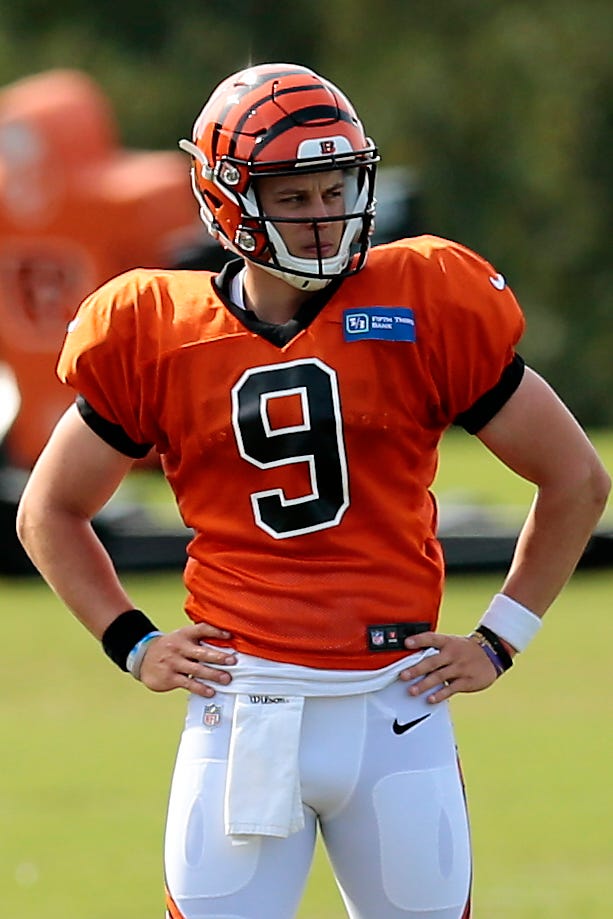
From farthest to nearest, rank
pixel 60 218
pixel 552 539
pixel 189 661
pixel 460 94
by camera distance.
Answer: pixel 460 94 → pixel 60 218 → pixel 552 539 → pixel 189 661

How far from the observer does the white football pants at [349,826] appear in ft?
10.3

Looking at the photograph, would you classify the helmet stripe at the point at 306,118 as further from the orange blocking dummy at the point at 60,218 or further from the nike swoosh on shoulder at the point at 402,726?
the orange blocking dummy at the point at 60,218

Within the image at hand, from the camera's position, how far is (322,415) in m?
3.17

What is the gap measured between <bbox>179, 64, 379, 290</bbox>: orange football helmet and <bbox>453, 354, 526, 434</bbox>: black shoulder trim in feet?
0.94

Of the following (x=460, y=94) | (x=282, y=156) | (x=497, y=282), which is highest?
(x=282, y=156)

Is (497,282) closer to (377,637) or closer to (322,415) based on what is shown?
(322,415)

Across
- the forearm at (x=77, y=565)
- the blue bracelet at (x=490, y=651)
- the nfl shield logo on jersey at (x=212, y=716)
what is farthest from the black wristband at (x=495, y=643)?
the forearm at (x=77, y=565)

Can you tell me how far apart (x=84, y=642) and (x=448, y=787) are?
22.9ft

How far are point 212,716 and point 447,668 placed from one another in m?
0.38

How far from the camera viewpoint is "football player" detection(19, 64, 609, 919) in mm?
3168

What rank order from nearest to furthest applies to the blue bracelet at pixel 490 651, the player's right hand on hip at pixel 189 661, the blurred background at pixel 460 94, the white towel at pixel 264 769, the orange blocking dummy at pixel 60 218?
the white towel at pixel 264 769
the player's right hand on hip at pixel 189 661
the blue bracelet at pixel 490 651
the orange blocking dummy at pixel 60 218
the blurred background at pixel 460 94

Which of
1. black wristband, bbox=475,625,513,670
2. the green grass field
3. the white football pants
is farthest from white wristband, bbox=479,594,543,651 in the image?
the green grass field

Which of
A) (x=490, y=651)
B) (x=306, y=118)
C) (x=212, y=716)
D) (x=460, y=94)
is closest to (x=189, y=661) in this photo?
(x=212, y=716)

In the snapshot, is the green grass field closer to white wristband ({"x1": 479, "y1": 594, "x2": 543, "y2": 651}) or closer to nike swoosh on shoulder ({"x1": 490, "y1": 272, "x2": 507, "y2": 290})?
white wristband ({"x1": 479, "y1": 594, "x2": 543, "y2": 651})
